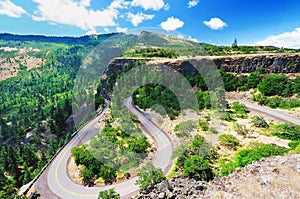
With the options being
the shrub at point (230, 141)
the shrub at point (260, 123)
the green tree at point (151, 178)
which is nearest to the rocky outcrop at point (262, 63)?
the shrub at point (260, 123)

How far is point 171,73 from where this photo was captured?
59938 mm

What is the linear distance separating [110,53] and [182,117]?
66.4m

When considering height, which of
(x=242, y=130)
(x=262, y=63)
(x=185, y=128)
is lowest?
(x=185, y=128)

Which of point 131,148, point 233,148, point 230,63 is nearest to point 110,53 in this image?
point 230,63

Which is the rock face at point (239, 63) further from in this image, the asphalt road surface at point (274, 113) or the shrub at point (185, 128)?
the shrub at point (185, 128)

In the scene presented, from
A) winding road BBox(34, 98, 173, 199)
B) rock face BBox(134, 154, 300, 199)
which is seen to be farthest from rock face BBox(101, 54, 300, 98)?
rock face BBox(134, 154, 300, 199)

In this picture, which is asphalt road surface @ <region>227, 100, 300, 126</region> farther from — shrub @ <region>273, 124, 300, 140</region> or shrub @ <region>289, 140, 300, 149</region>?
shrub @ <region>289, 140, 300, 149</region>

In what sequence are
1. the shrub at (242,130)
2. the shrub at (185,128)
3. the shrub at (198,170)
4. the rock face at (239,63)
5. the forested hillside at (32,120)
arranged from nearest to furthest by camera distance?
the shrub at (198,170)
the shrub at (242,130)
the shrub at (185,128)
the forested hillside at (32,120)
the rock face at (239,63)

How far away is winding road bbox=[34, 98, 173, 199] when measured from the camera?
85.8ft

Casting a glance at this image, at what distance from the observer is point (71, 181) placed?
29188mm

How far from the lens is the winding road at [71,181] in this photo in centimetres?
2614

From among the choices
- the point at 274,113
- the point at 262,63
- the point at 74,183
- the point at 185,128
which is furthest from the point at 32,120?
the point at 262,63

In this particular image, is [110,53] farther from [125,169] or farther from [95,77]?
[125,169]

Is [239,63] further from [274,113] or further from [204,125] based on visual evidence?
[204,125]
